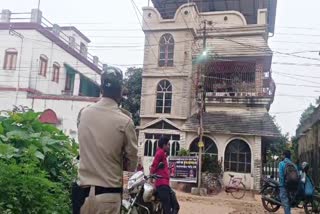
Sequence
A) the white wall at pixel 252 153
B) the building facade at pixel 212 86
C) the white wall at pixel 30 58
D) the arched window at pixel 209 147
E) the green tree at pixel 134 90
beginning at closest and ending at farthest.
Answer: the white wall at pixel 252 153 < the building facade at pixel 212 86 < the arched window at pixel 209 147 < the white wall at pixel 30 58 < the green tree at pixel 134 90

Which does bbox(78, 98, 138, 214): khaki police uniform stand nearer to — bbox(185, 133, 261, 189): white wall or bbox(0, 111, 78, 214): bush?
bbox(0, 111, 78, 214): bush

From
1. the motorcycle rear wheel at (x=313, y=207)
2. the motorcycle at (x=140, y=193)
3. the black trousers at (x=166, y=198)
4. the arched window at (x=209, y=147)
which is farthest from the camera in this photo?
the arched window at (x=209, y=147)

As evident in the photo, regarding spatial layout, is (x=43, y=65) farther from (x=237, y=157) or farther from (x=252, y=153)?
(x=252, y=153)

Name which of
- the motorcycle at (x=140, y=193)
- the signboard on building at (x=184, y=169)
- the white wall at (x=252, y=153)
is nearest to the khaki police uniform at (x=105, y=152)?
the motorcycle at (x=140, y=193)

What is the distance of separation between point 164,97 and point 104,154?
60.5ft

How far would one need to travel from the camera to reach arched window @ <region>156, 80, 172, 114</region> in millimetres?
20766

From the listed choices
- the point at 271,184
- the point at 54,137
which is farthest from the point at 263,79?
the point at 54,137

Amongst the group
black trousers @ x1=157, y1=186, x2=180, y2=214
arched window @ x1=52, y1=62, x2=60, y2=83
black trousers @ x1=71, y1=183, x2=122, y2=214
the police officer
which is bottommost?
black trousers @ x1=157, y1=186, x2=180, y2=214

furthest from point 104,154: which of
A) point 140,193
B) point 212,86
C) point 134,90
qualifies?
point 134,90

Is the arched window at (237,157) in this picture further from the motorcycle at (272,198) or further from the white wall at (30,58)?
the white wall at (30,58)

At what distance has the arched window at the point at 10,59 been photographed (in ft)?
79.3

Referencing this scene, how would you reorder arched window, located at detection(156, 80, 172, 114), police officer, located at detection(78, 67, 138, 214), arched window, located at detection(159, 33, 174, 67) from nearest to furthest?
police officer, located at detection(78, 67, 138, 214)
arched window, located at detection(156, 80, 172, 114)
arched window, located at detection(159, 33, 174, 67)

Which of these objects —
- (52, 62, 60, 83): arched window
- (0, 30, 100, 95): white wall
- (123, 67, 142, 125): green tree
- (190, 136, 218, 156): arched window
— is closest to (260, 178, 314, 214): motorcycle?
(190, 136, 218, 156): arched window

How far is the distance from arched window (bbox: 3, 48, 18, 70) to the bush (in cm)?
2148
